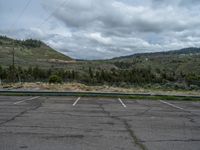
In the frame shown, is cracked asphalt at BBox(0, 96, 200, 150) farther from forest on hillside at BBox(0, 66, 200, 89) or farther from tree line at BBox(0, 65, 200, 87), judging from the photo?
tree line at BBox(0, 65, 200, 87)

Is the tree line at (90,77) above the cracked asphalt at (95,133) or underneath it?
above

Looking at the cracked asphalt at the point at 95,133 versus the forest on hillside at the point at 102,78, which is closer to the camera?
the cracked asphalt at the point at 95,133

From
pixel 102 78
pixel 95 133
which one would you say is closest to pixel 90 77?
pixel 102 78

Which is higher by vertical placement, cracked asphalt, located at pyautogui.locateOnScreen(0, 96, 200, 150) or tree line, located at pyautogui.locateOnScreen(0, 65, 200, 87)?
tree line, located at pyautogui.locateOnScreen(0, 65, 200, 87)

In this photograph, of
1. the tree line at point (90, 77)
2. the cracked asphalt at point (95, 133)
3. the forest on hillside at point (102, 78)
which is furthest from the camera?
the tree line at point (90, 77)

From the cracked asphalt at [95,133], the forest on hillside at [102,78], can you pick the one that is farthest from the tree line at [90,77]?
the cracked asphalt at [95,133]

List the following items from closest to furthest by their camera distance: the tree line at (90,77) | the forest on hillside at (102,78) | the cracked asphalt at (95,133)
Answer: the cracked asphalt at (95,133) < the forest on hillside at (102,78) < the tree line at (90,77)

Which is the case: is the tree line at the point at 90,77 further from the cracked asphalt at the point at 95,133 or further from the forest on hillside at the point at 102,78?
the cracked asphalt at the point at 95,133

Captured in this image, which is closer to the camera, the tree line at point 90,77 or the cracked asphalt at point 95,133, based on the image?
the cracked asphalt at point 95,133

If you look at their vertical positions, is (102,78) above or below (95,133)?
above

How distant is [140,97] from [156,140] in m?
16.1

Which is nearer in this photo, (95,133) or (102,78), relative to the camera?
(95,133)

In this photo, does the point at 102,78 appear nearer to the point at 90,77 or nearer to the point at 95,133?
the point at 90,77

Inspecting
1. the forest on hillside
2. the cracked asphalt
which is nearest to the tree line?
the forest on hillside
